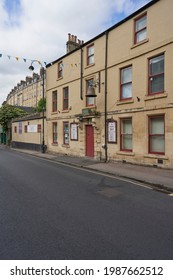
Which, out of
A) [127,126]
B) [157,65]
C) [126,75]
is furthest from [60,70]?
[157,65]

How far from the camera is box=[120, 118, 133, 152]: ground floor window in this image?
13875mm

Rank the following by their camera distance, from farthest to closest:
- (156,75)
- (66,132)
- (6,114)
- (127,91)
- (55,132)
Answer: (6,114) < (55,132) < (66,132) < (127,91) < (156,75)

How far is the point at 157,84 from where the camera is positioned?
12.2 meters

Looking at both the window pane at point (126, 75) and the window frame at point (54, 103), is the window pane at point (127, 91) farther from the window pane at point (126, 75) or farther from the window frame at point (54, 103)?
the window frame at point (54, 103)

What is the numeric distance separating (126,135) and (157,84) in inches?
140

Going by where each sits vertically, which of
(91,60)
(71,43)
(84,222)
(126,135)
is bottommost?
(84,222)

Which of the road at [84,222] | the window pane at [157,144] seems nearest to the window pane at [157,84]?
the window pane at [157,144]

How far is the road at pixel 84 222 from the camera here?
3.71 meters

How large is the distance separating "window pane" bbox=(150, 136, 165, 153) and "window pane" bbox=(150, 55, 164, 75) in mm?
3515

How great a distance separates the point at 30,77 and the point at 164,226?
4006 inches

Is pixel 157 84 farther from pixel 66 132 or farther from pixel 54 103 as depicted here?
pixel 54 103

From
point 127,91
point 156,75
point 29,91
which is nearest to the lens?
point 156,75

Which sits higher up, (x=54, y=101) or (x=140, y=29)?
(x=140, y=29)
